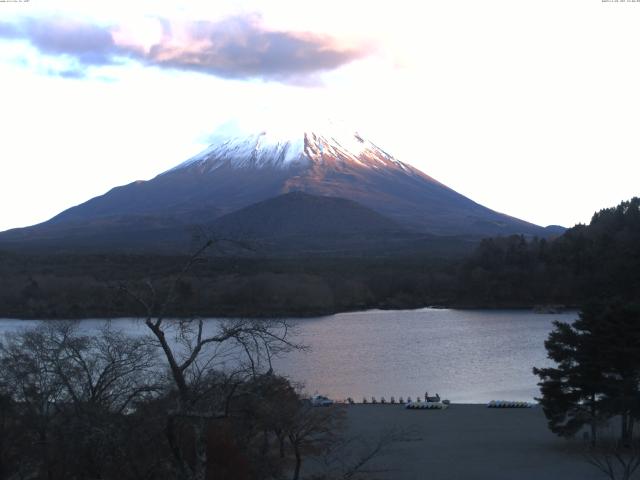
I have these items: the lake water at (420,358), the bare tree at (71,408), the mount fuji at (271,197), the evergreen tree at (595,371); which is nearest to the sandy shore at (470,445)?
the evergreen tree at (595,371)

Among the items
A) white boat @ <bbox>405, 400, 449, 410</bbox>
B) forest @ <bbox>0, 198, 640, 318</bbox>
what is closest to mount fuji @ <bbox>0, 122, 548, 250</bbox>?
forest @ <bbox>0, 198, 640, 318</bbox>

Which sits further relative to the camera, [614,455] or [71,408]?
[614,455]

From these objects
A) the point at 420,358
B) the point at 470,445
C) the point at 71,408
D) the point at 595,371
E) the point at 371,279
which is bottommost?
the point at 470,445

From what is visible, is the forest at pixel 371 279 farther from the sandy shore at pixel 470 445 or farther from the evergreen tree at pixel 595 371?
the evergreen tree at pixel 595 371

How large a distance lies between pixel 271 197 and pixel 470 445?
89.2 meters

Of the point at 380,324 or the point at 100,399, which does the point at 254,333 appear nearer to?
the point at 100,399

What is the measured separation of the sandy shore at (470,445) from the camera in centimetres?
1407

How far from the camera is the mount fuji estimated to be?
93.0 metres

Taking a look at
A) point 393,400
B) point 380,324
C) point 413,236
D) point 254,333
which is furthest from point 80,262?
point 254,333

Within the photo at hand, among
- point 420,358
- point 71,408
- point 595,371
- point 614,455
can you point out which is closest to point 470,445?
point 595,371

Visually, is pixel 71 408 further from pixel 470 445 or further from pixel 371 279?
pixel 371 279

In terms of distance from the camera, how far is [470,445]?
1634cm

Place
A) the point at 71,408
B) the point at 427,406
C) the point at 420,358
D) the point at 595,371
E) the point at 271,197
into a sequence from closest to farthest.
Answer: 1. the point at 71,408
2. the point at 595,371
3. the point at 427,406
4. the point at 420,358
5. the point at 271,197

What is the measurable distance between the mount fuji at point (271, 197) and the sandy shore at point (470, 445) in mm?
64974
